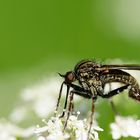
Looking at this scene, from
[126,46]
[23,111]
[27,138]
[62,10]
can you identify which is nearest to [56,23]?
[62,10]

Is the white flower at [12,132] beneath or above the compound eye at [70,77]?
beneath

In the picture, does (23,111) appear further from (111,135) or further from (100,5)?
(100,5)

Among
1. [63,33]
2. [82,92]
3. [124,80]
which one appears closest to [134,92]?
[124,80]

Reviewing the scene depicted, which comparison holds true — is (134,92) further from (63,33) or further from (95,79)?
(63,33)

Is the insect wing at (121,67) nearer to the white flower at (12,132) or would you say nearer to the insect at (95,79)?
the insect at (95,79)

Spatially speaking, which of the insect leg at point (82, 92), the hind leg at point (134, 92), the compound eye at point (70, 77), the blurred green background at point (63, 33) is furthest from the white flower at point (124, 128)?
the blurred green background at point (63, 33)

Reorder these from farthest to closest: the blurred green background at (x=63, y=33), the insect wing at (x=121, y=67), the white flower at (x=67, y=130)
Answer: the blurred green background at (x=63, y=33), the insect wing at (x=121, y=67), the white flower at (x=67, y=130)

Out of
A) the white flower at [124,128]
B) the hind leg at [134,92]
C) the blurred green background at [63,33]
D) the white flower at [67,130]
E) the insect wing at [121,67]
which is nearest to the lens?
the white flower at [67,130]
